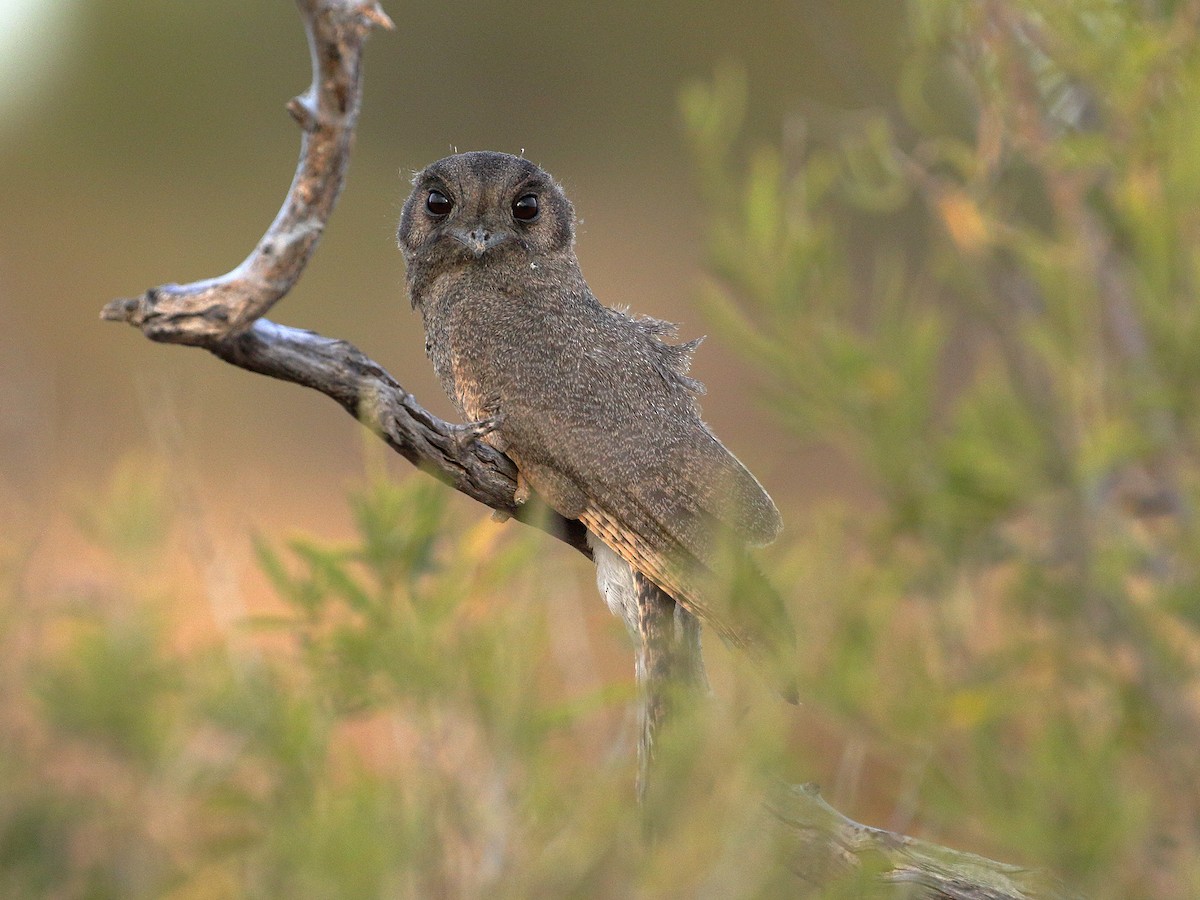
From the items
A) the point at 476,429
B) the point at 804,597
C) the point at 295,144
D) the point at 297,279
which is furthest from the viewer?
the point at 295,144

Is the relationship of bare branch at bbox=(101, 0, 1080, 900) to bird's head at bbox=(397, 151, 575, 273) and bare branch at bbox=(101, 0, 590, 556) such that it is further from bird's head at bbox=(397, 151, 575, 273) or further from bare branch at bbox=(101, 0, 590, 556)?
bird's head at bbox=(397, 151, 575, 273)

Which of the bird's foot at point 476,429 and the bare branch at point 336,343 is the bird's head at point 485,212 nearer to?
the bird's foot at point 476,429

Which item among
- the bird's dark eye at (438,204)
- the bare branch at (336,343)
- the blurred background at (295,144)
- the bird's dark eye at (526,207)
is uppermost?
the blurred background at (295,144)

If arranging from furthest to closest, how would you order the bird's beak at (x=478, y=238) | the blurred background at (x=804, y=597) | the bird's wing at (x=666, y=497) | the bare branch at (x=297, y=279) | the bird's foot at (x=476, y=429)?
1. the bird's beak at (x=478, y=238)
2. the bird's wing at (x=666, y=497)
3. the bird's foot at (x=476, y=429)
4. the blurred background at (x=804, y=597)
5. the bare branch at (x=297, y=279)

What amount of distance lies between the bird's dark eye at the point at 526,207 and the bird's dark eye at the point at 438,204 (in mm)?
119

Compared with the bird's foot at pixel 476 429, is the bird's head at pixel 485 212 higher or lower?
higher

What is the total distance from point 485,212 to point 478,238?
7cm

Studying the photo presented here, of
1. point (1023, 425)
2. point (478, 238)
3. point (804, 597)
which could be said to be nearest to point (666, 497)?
point (478, 238)

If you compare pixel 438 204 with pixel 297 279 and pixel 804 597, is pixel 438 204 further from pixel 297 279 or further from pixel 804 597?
pixel 804 597

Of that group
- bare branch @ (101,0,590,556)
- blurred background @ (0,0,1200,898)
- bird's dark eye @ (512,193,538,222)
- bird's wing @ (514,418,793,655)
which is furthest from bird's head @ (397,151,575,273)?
bare branch @ (101,0,590,556)

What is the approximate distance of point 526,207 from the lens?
232 cm

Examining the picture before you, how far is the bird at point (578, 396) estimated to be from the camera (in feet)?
6.78

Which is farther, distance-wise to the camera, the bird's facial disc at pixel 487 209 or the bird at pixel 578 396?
the bird's facial disc at pixel 487 209

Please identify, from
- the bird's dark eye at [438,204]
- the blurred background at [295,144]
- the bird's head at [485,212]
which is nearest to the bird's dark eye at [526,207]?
the bird's head at [485,212]
